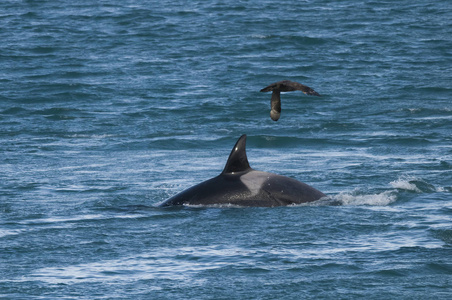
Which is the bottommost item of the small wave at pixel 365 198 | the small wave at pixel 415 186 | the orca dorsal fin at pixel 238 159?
the small wave at pixel 415 186

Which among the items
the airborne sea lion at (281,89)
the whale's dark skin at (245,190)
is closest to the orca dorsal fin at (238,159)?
the whale's dark skin at (245,190)

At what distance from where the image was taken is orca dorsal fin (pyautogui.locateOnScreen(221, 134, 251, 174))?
1403 cm

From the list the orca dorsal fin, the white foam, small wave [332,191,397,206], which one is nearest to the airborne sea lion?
the orca dorsal fin

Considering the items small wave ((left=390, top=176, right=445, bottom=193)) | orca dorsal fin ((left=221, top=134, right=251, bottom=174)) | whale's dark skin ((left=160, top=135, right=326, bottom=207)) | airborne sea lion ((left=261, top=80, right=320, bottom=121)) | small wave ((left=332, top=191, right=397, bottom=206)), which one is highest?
airborne sea lion ((left=261, top=80, right=320, bottom=121))

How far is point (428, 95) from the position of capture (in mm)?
27844

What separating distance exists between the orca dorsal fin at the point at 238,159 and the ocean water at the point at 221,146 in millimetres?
640

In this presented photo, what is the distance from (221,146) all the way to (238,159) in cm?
778

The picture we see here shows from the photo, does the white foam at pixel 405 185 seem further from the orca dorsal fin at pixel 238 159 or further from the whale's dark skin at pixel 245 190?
the orca dorsal fin at pixel 238 159

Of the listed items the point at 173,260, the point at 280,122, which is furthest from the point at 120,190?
the point at 280,122

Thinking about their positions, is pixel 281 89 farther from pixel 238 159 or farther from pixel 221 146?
pixel 221 146

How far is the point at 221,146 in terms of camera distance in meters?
22.0

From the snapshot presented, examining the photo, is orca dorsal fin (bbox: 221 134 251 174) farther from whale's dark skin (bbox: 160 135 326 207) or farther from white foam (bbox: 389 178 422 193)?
white foam (bbox: 389 178 422 193)

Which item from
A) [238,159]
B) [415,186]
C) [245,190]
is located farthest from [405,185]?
[238,159]

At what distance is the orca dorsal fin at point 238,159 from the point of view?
46.0 feet
